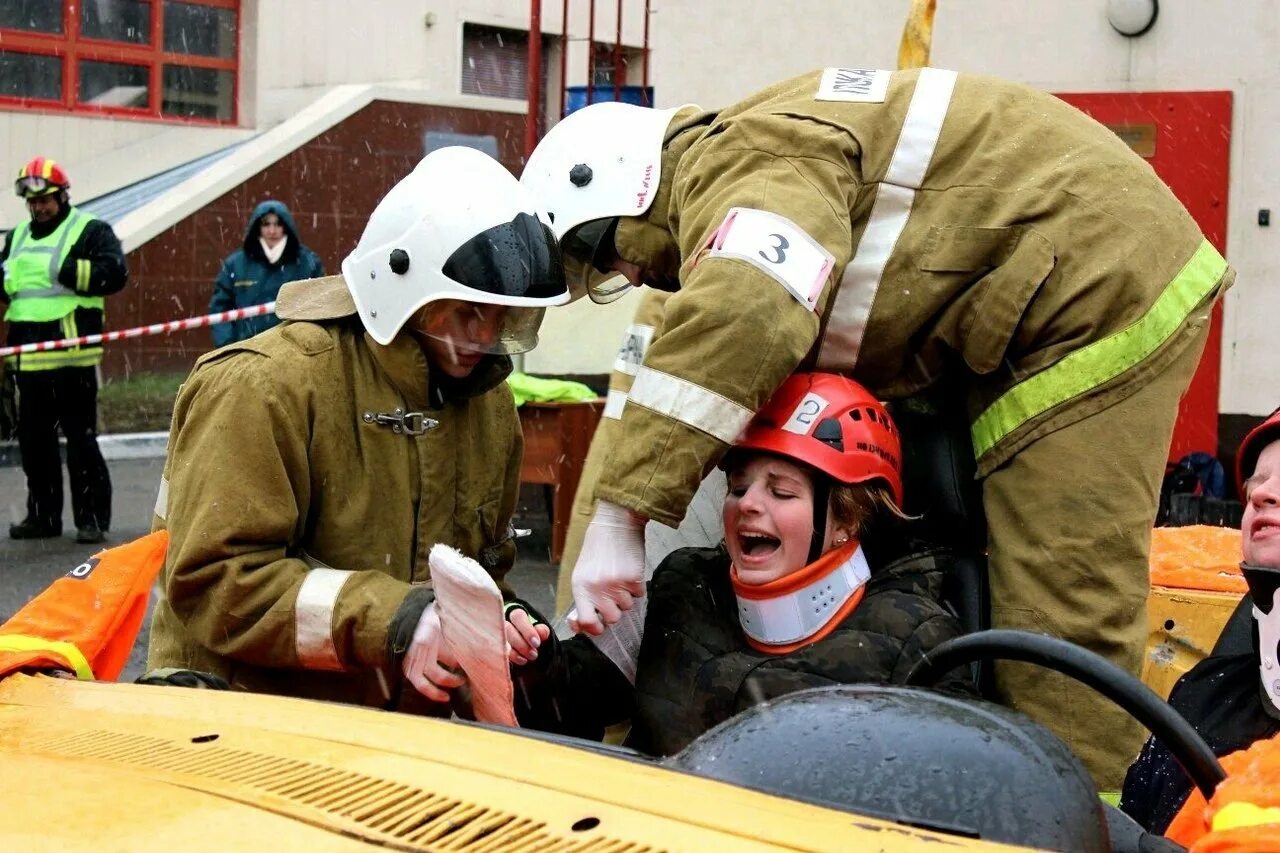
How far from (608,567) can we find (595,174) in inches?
42.2

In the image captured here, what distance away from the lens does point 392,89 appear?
56.3 ft

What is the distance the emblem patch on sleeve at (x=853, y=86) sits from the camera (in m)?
3.24

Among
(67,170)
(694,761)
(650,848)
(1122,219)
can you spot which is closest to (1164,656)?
(1122,219)

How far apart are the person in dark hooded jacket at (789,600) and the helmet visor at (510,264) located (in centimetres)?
53

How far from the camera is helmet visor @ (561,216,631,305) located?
369cm

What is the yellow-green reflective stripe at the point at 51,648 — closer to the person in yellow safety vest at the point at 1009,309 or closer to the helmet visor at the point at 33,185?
the person in yellow safety vest at the point at 1009,309

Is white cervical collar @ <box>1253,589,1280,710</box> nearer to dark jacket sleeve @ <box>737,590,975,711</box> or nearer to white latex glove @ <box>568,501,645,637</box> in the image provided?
dark jacket sleeve @ <box>737,590,975,711</box>

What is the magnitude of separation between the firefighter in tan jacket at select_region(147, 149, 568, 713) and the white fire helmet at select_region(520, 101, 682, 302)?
203 millimetres

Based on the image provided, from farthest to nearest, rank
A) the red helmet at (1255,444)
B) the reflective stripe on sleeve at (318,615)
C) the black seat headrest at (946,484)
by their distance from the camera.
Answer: the black seat headrest at (946,484) < the reflective stripe on sleeve at (318,615) < the red helmet at (1255,444)

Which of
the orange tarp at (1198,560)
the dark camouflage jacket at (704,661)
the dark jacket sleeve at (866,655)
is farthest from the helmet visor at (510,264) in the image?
the orange tarp at (1198,560)

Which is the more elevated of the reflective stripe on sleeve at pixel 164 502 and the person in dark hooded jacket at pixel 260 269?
the reflective stripe on sleeve at pixel 164 502

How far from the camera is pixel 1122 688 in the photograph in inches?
72.8

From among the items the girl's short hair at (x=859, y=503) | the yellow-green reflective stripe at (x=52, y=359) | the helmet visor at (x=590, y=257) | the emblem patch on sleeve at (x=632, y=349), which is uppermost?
the helmet visor at (x=590, y=257)

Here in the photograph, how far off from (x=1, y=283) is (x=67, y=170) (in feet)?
→ 22.8
